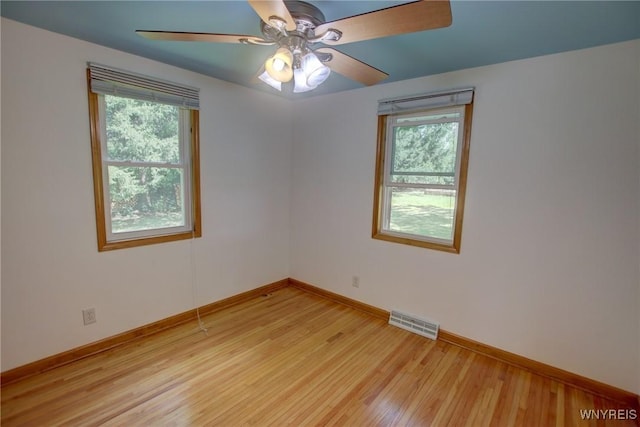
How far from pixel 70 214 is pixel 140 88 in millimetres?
1076

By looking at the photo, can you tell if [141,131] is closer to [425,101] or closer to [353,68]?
[353,68]

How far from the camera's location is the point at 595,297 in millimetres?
2002

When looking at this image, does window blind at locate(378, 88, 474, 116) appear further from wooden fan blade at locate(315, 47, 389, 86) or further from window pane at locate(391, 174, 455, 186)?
wooden fan blade at locate(315, 47, 389, 86)

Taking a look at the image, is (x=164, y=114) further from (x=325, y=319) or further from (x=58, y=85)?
(x=325, y=319)

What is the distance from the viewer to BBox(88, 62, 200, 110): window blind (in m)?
2.11

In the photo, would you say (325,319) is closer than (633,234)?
No

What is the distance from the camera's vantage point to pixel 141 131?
2.43m

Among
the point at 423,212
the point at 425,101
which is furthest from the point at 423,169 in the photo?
the point at 425,101

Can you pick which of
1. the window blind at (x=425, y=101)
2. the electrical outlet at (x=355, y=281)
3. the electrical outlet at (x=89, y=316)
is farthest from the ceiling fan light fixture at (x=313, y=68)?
the electrical outlet at (x=89, y=316)

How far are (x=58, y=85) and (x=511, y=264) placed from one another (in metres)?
3.49

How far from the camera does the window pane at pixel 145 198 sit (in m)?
2.36

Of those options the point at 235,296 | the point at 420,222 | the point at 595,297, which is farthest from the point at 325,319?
the point at 595,297

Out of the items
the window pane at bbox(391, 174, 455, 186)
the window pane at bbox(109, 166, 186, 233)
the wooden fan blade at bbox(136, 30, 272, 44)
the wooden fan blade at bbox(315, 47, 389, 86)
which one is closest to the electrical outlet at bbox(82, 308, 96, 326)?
the window pane at bbox(109, 166, 186, 233)

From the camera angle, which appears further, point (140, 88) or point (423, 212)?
point (423, 212)
